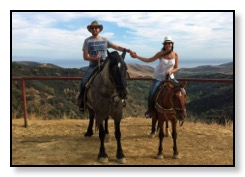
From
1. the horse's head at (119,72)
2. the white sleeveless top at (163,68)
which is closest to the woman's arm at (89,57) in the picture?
the horse's head at (119,72)

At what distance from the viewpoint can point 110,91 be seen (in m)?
4.82

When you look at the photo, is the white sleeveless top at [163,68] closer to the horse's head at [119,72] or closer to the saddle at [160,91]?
the saddle at [160,91]

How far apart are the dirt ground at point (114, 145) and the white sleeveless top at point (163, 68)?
4.27 ft

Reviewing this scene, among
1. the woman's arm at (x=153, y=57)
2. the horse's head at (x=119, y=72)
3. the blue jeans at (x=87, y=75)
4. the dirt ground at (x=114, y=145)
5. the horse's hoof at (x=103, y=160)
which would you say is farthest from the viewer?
the blue jeans at (x=87, y=75)

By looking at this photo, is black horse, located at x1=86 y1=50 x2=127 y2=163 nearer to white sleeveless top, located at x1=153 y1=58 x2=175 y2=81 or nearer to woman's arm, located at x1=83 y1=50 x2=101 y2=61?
woman's arm, located at x1=83 y1=50 x2=101 y2=61

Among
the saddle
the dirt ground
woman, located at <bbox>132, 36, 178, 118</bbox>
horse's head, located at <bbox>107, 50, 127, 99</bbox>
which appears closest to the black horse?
horse's head, located at <bbox>107, 50, 127, 99</bbox>

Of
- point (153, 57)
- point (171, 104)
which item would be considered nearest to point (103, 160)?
point (171, 104)

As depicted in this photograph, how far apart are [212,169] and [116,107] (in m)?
1.81

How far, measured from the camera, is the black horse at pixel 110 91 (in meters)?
4.44

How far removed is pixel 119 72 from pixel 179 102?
3.38ft

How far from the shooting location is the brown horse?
15.4 feet

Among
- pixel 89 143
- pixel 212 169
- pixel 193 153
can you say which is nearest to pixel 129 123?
pixel 89 143

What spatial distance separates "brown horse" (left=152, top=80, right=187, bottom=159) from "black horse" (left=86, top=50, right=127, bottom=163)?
0.67 metres
